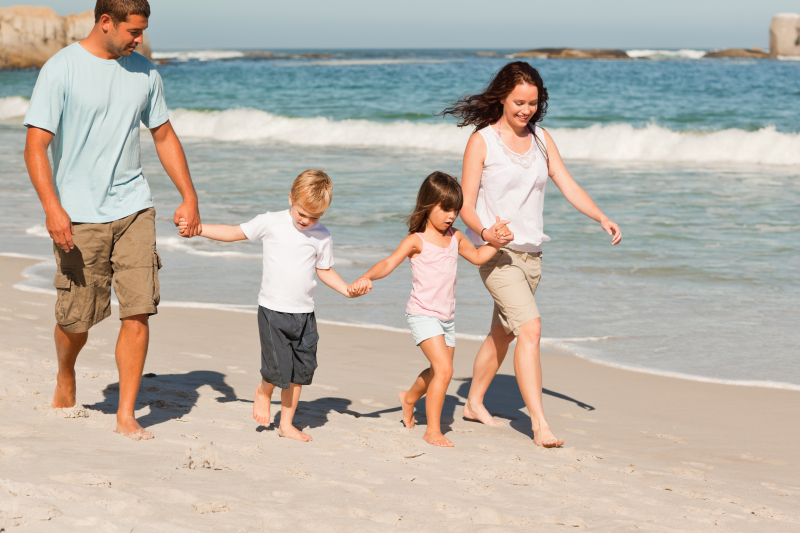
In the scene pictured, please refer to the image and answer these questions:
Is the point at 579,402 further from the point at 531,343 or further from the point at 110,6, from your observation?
the point at 110,6

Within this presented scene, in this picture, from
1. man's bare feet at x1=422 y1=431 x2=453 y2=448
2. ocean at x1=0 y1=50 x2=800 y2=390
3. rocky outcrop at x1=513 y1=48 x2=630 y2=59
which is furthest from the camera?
rocky outcrop at x1=513 y1=48 x2=630 y2=59

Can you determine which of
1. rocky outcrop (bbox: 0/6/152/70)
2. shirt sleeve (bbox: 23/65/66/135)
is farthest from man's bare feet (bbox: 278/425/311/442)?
rocky outcrop (bbox: 0/6/152/70)

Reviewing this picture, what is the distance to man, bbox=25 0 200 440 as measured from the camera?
337 centimetres

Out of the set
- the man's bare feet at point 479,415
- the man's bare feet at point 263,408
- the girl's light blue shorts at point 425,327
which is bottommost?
the man's bare feet at point 479,415

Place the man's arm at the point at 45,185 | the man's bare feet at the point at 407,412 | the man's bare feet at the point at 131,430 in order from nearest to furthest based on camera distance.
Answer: the man's arm at the point at 45,185 → the man's bare feet at the point at 131,430 → the man's bare feet at the point at 407,412

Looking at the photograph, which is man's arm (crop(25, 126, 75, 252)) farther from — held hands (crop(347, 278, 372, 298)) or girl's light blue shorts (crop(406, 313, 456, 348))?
girl's light blue shorts (crop(406, 313, 456, 348))

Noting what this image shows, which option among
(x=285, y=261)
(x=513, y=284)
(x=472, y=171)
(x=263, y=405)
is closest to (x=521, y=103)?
(x=472, y=171)

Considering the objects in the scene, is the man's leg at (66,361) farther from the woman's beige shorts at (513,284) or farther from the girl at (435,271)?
the woman's beige shorts at (513,284)

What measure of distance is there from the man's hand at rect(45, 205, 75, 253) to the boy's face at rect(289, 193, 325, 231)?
3.19 ft

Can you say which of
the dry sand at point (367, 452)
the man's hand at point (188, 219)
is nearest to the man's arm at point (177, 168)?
the man's hand at point (188, 219)

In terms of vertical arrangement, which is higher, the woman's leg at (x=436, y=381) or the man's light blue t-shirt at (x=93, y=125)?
the man's light blue t-shirt at (x=93, y=125)

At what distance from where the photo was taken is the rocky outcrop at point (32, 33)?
199 ft

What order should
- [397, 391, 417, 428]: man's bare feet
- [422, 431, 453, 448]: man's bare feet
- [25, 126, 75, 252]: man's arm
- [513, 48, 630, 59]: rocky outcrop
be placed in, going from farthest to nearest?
[513, 48, 630, 59]: rocky outcrop → [397, 391, 417, 428]: man's bare feet → [422, 431, 453, 448]: man's bare feet → [25, 126, 75, 252]: man's arm

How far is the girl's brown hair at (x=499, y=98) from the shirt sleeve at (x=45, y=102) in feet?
6.33
